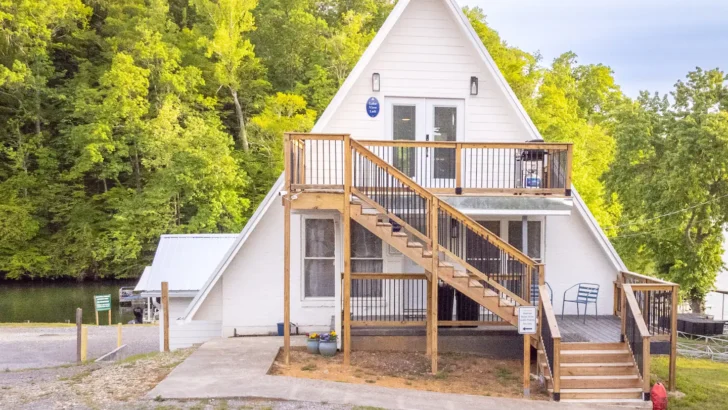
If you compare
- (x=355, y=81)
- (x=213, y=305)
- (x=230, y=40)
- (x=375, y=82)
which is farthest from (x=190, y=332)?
(x=230, y=40)

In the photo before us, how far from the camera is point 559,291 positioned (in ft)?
43.3

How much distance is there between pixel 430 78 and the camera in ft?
42.7

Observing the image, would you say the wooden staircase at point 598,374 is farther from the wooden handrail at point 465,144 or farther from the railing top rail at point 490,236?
the wooden handrail at point 465,144

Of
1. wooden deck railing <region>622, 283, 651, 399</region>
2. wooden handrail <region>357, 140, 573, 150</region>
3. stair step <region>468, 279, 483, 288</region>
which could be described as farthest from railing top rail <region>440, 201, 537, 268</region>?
wooden deck railing <region>622, 283, 651, 399</region>

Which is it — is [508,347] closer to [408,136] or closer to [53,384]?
[408,136]

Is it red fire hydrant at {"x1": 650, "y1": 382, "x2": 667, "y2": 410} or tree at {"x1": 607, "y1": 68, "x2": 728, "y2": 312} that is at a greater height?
tree at {"x1": 607, "y1": 68, "x2": 728, "y2": 312}

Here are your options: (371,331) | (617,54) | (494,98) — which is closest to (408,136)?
(494,98)

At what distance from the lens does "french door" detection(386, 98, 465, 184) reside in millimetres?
12891

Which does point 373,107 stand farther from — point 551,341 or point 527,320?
point 551,341

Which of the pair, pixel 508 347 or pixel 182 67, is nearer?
pixel 508 347

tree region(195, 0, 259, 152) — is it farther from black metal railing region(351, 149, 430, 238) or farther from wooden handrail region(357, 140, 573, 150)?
wooden handrail region(357, 140, 573, 150)

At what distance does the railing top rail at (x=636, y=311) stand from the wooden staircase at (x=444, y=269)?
1.96 meters

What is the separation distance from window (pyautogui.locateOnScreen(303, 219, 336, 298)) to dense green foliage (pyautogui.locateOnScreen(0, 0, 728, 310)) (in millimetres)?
18772

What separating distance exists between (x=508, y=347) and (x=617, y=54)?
31.8 meters
